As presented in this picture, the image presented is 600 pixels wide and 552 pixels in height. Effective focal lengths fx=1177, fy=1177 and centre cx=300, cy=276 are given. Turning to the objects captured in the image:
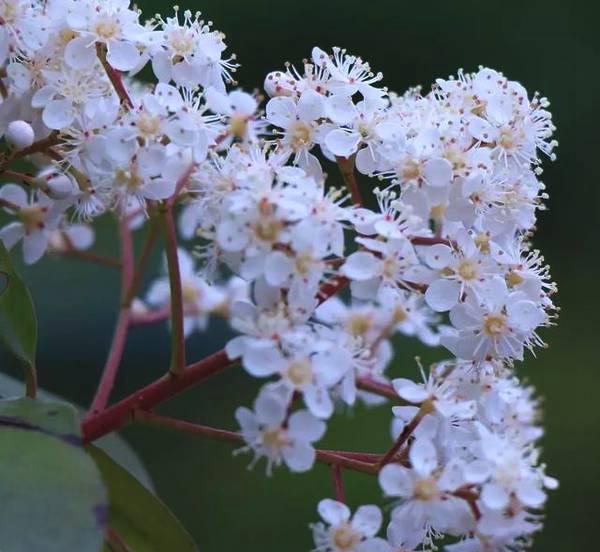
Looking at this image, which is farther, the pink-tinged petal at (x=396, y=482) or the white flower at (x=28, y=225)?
the white flower at (x=28, y=225)

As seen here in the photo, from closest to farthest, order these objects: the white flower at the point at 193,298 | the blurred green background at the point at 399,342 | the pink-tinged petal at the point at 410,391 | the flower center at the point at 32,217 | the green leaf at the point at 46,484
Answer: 1. the green leaf at the point at 46,484
2. the pink-tinged petal at the point at 410,391
3. the flower center at the point at 32,217
4. the white flower at the point at 193,298
5. the blurred green background at the point at 399,342

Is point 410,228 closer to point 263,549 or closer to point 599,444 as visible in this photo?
point 263,549

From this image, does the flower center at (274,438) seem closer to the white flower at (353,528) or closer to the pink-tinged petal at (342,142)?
the white flower at (353,528)

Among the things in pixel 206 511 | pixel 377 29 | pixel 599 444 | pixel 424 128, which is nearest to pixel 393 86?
pixel 377 29

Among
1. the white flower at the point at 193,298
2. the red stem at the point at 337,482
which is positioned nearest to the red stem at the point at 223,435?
the red stem at the point at 337,482

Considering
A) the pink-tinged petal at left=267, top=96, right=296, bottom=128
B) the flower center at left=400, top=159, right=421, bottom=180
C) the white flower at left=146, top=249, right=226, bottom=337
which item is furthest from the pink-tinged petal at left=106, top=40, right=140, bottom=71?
the white flower at left=146, top=249, right=226, bottom=337

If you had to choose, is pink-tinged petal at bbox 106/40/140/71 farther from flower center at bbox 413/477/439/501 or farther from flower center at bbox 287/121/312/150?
flower center at bbox 413/477/439/501
